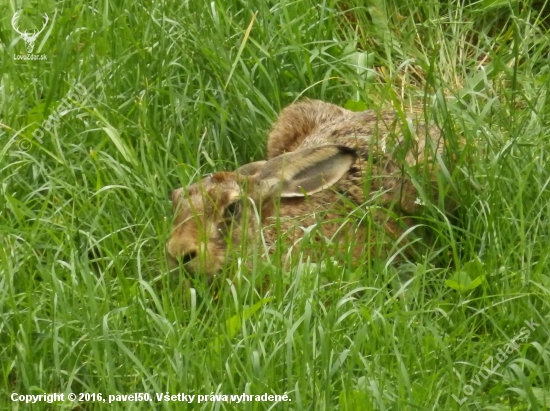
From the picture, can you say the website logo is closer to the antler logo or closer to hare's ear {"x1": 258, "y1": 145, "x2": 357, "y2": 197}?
the antler logo

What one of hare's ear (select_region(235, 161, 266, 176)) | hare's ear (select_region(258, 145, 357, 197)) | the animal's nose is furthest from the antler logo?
the animal's nose

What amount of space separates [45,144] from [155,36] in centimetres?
92

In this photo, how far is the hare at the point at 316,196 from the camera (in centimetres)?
557

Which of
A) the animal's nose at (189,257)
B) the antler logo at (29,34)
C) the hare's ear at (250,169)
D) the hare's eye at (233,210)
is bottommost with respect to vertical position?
the animal's nose at (189,257)

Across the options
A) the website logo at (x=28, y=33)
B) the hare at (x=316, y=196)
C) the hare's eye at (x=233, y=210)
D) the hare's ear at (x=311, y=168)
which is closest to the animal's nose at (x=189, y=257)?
the hare at (x=316, y=196)

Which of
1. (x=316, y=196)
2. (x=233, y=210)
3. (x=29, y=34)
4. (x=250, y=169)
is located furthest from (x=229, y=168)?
(x=29, y=34)

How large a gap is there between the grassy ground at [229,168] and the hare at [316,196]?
136 millimetres

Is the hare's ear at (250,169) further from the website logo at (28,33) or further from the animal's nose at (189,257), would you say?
→ the website logo at (28,33)

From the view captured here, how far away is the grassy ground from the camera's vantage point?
4.61 metres

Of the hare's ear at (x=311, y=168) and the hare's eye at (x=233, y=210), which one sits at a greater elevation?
the hare's ear at (x=311, y=168)

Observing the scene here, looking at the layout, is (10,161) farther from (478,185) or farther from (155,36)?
(478,185)

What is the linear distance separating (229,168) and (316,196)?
69cm

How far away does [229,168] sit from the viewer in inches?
261

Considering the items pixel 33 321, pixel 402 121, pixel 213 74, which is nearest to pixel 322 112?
pixel 213 74
